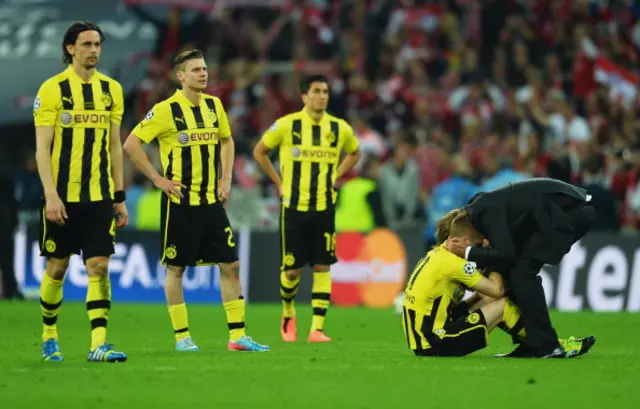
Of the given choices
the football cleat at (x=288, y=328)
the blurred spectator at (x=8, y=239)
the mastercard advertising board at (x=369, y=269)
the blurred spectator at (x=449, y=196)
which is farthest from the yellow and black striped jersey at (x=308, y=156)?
the blurred spectator at (x=8, y=239)

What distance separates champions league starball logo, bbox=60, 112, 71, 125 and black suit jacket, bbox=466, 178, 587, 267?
289 cm

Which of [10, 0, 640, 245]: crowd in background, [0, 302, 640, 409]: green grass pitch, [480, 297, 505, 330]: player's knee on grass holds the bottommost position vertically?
[0, 302, 640, 409]: green grass pitch

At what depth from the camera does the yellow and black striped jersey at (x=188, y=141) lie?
11156 mm

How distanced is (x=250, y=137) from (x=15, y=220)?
4.21m

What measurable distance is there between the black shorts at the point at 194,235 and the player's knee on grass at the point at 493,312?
2158 mm

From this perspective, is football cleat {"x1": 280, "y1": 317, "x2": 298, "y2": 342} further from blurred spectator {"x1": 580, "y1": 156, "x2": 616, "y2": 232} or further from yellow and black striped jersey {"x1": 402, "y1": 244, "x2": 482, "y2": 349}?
blurred spectator {"x1": 580, "y1": 156, "x2": 616, "y2": 232}

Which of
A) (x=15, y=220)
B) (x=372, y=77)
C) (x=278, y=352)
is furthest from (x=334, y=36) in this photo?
(x=278, y=352)

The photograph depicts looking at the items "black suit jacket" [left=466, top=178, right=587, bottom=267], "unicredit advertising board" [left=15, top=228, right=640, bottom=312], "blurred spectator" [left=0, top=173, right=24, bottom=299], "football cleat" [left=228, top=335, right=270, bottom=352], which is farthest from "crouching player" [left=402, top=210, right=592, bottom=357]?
"blurred spectator" [left=0, top=173, right=24, bottom=299]

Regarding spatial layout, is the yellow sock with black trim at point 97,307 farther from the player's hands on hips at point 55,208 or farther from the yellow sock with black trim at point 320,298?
the yellow sock with black trim at point 320,298

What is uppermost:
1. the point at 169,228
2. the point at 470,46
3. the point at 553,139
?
the point at 470,46

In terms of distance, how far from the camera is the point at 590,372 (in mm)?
9562

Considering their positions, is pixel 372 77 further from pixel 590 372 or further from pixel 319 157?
pixel 590 372

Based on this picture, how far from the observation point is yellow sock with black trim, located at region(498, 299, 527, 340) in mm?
10289

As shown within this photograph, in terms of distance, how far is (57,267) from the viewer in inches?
399
